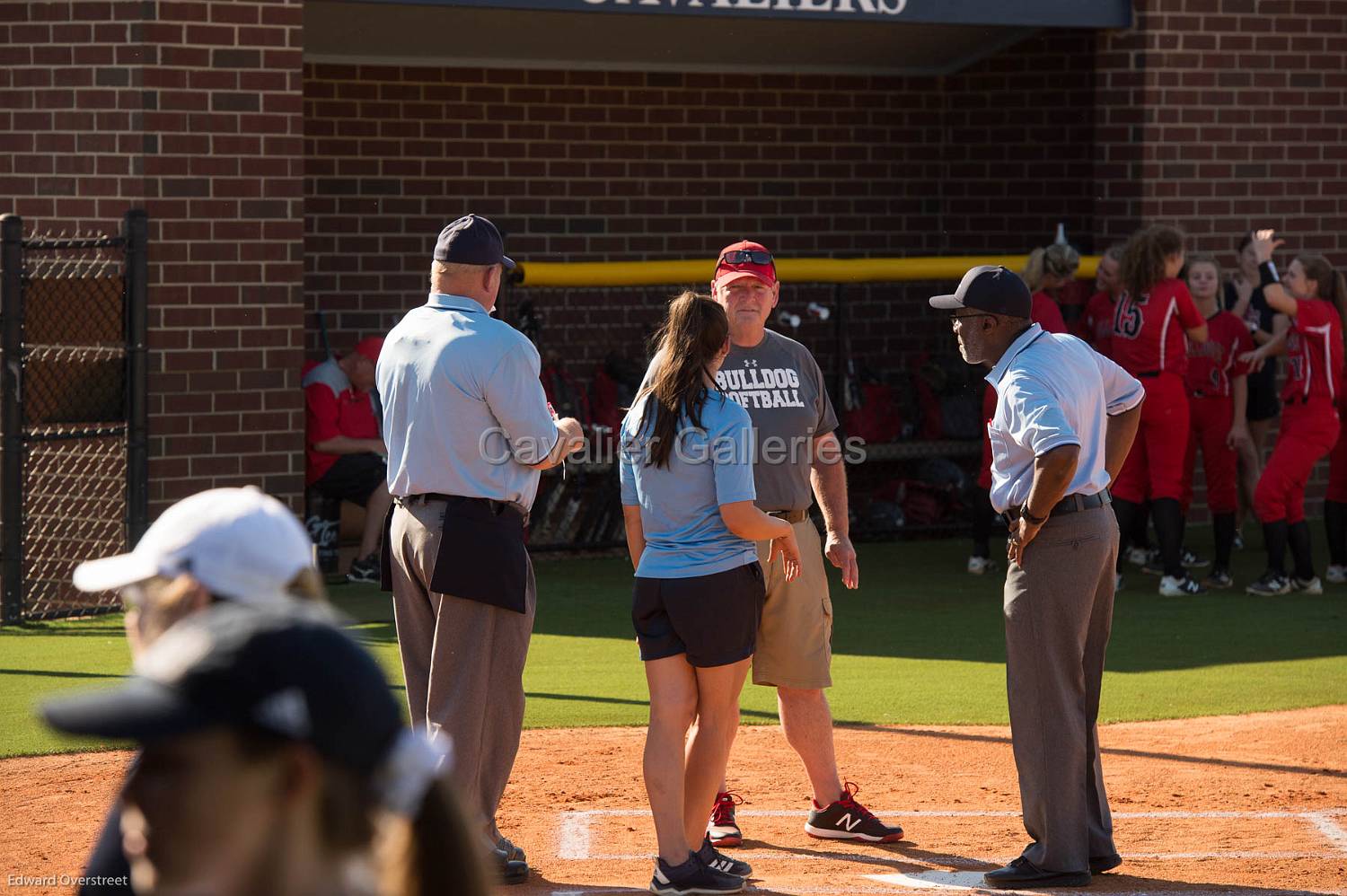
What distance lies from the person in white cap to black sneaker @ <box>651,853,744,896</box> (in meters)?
3.34

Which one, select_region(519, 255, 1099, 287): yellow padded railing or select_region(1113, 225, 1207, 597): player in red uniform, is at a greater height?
select_region(519, 255, 1099, 287): yellow padded railing

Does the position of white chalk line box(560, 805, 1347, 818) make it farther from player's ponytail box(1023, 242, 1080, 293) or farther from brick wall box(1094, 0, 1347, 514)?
brick wall box(1094, 0, 1347, 514)

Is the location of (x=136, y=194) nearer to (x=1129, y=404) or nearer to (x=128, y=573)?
(x=1129, y=404)

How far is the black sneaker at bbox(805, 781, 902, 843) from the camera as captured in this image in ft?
18.8

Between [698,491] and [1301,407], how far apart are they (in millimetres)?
6704

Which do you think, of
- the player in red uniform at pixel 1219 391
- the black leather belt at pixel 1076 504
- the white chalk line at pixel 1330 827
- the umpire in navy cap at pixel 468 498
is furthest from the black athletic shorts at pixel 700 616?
the player in red uniform at pixel 1219 391

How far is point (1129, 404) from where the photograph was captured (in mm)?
5410

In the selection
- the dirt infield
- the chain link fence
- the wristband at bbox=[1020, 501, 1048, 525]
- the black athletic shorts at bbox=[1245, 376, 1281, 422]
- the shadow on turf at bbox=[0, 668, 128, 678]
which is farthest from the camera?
the black athletic shorts at bbox=[1245, 376, 1281, 422]

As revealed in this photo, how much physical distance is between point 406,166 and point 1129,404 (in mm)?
9623

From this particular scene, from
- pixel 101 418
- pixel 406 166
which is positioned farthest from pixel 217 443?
pixel 406 166

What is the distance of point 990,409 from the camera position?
1046cm

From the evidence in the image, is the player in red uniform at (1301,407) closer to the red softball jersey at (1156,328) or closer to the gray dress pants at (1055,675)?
the red softball jersey at (1156,328)

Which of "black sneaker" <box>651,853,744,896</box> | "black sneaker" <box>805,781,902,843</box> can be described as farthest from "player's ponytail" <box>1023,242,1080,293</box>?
"black sneaker" <box>651,853,744,896</box>

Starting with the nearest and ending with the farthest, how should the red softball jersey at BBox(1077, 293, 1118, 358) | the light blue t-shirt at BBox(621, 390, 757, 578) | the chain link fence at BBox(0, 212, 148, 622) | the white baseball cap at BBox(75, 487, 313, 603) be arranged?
1. the white baseball cap at BBox(75, 487, 313, 603)
2. the light blue t-shirt at BBox(621, 390, 757, 578)
3. the chain link fence at BBox(0, 212, 148, 622)
4. the red softball jersey at BBox(1077, 293, 1118, 358)
